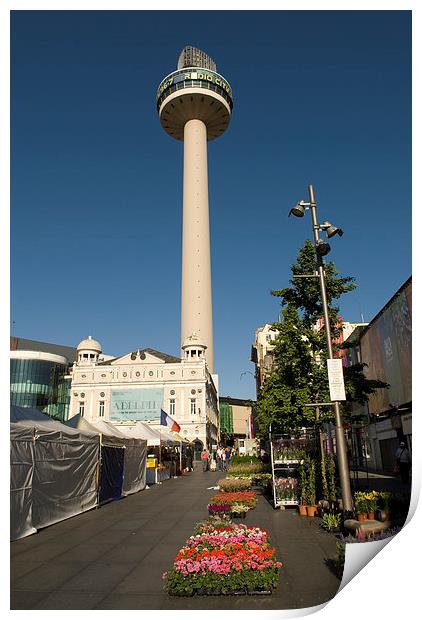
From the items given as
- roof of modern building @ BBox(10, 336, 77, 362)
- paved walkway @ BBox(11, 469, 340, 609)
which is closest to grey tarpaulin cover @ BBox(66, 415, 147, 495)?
paved walkway @ BBox(11, 469, 340, 609)

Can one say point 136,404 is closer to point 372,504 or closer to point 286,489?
point 286,489

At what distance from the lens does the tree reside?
17.1m

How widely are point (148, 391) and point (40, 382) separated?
39.9 metres

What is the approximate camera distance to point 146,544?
1034 cm

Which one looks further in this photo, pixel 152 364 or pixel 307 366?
pixel 152 364

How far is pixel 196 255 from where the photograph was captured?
87.2 meters

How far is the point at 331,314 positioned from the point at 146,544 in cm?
1117

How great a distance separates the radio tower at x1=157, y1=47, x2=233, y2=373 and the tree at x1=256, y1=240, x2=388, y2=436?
202ft

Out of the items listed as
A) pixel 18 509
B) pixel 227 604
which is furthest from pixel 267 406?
pixel 227 604

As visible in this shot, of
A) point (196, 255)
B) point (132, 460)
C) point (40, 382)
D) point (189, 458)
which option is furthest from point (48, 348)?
point (132, 460)

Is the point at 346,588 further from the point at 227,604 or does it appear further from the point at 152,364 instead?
the point at 152,364

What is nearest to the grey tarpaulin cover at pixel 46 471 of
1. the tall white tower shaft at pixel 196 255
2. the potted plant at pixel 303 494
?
the potted plant at pixel 303 494
